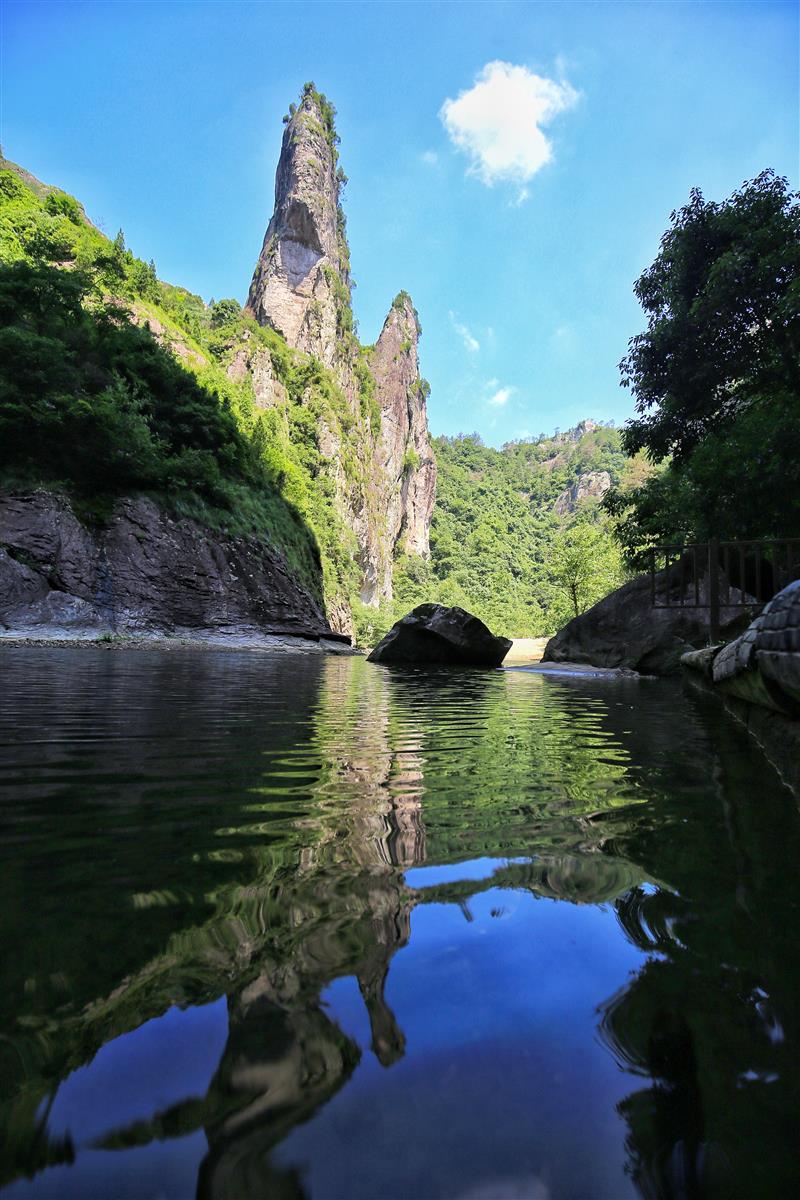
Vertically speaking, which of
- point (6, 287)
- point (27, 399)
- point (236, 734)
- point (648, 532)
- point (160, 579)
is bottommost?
point (236, 734)

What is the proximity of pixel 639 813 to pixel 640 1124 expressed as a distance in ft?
4.71

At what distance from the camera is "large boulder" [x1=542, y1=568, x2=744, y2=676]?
505 inches

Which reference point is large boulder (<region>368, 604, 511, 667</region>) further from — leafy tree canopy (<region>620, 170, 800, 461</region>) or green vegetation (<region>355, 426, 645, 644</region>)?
green vegetation (<region>355, 426, 645, 644</region>)

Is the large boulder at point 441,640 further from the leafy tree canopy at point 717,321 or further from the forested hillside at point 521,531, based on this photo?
the forested hillside at point 521,531

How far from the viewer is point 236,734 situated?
11.4 ft

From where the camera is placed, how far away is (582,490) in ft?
401

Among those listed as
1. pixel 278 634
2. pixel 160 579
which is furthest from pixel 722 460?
pixel 160 579

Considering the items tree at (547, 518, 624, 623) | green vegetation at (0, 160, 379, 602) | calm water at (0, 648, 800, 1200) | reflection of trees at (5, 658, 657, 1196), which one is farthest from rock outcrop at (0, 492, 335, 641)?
tree at (547, 518, 624, 623)

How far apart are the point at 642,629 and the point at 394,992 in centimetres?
1425

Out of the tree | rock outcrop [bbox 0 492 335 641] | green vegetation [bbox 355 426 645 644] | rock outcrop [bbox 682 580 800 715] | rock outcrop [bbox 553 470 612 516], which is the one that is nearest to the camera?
rock outcrop [bbox 682 580 800 715]

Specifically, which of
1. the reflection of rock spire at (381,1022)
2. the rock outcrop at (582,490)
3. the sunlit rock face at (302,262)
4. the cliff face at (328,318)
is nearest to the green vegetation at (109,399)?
the cliff face at (328,318)

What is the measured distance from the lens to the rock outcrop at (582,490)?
4717 inches

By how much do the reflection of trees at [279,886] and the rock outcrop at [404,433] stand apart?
7854cm

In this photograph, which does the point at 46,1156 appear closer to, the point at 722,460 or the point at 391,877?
the point at 391,877
